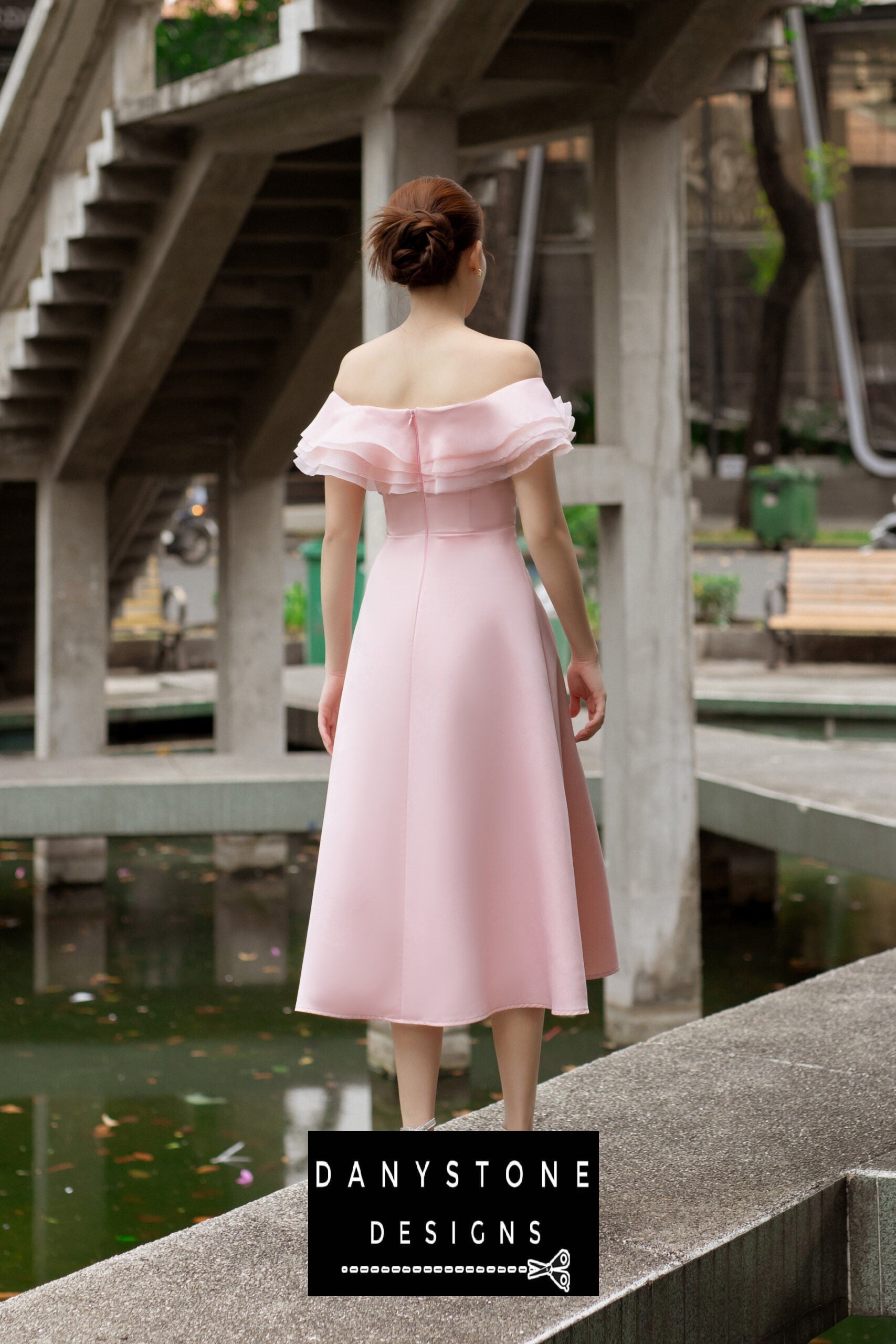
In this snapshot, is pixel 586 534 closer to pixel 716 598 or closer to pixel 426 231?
pixel 716 598

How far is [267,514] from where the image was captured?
1127 cm

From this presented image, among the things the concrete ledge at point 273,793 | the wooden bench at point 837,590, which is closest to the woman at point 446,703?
the concrete ledge at point 273,793

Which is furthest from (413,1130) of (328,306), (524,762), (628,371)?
(328,306)

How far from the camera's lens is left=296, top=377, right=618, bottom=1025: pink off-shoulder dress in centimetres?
286

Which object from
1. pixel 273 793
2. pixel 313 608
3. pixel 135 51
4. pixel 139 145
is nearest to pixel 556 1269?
pixel 273 793

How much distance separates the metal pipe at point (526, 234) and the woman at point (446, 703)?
87.3 ft

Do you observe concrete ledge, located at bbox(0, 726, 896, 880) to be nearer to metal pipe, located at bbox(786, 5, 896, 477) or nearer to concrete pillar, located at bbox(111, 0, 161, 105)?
concrete pillar, located at bbox(111, 0, 161, 105)

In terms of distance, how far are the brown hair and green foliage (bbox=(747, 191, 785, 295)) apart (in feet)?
90.5

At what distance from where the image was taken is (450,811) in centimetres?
286

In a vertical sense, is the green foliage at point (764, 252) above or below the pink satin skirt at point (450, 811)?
above

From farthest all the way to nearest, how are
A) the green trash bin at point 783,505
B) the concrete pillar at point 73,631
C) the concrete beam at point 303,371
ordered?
the green trash bin at point 783,505
the concrete pillar at point 73,631
the concrete beam at point 303,371

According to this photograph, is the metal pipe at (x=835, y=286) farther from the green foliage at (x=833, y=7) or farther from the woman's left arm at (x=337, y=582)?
the woman's left arm at (x=337, y=582)

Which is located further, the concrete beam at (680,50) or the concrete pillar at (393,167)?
the concrete pillar at (393,167)

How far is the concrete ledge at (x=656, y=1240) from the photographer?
2.66 m
